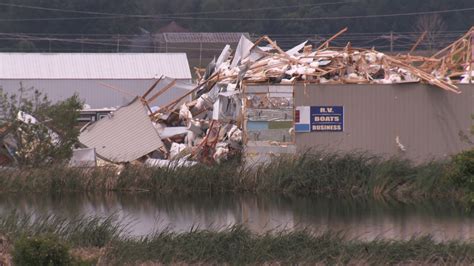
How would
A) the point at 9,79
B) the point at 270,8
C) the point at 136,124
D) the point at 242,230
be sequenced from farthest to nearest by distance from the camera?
the point at 270,8, the point at 9,79, the point at 136,124, the point at 242,230

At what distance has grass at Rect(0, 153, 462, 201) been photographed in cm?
2720

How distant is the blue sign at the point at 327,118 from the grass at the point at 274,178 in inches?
67.9

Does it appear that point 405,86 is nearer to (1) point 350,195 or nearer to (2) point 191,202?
(1) point 350,195

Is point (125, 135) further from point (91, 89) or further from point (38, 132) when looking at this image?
point (91, 89)

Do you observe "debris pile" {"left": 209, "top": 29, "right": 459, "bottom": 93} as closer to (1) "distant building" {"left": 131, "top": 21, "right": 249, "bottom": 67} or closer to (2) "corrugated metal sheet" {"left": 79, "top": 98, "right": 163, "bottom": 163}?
(2) "corrugated metal sheet" {"left": 79, "top": 98, "right": 163, "bottom": 163}

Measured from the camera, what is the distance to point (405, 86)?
30.2m

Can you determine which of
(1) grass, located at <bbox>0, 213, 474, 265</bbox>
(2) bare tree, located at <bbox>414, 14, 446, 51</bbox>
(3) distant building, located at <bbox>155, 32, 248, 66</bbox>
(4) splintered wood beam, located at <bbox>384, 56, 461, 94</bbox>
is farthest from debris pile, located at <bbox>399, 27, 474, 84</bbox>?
(2) bare tree, located at <bbox>414, 14, 446, 51</bbox>

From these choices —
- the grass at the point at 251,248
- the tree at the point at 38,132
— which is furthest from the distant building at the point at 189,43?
the grass at the point at 251,248

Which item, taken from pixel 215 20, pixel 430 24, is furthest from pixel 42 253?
pixel 215 20

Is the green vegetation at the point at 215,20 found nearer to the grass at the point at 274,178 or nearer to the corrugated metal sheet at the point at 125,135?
the corrugated metal sheet at the point at 125,135

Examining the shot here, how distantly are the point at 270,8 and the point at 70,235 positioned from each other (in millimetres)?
78350

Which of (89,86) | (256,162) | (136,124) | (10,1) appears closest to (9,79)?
(89,86)

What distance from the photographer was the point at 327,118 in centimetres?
2991

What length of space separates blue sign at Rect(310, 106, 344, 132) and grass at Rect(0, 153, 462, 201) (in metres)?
1.72
